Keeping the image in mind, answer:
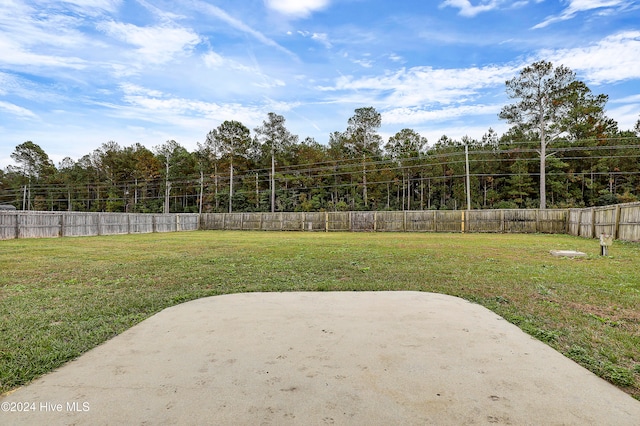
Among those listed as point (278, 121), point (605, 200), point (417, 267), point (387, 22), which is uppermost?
point (278, 121)

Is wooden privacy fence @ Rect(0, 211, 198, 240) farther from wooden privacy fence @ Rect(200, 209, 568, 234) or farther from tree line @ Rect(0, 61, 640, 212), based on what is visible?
tree line @ Rect(0, 61, 640, 212)

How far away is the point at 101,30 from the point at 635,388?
14322mm

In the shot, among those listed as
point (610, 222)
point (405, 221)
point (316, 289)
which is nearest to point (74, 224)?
point (316, 289)

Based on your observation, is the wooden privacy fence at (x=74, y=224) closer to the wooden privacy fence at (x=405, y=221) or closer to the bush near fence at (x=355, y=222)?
the bush near fence at (x=355, y=222)

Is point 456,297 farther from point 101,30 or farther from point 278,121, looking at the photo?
point 278,121

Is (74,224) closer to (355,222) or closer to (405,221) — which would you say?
(355,222)

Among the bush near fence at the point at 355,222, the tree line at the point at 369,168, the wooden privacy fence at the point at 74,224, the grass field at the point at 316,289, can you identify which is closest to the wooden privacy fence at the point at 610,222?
the bush near fence at the point at 355,222

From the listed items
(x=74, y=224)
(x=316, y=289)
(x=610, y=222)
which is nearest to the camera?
(x=316, y=289)

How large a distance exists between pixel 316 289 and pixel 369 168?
121 feet

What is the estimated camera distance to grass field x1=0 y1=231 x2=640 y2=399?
261cm

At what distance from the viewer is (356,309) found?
12.1 feet

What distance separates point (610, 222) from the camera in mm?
12938

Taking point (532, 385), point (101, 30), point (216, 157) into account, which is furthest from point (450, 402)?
point (216, 157)

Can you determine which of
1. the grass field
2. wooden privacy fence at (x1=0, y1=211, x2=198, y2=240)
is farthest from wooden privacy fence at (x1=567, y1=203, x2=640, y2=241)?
wooden privacy fence at (x1=0, y1=211, x2=198, y2=240)
